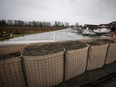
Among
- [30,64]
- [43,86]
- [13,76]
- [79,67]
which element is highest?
[30,64]

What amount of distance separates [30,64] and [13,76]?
1.40 feet

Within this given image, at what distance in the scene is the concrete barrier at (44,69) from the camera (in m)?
2.00

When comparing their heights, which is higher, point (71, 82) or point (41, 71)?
→ point (41, 71)

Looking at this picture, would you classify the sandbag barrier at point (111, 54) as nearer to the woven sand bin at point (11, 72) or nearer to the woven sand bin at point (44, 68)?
the woven sand bin at point (44, 68)

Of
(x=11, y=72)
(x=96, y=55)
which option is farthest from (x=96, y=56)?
(x=11, y=72)

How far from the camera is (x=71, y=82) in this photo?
2.58 meters

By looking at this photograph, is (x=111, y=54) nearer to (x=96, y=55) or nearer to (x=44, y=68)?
(x=96, y=55)

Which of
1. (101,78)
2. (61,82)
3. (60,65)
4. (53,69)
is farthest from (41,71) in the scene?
(101,78)

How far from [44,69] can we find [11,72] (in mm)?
694

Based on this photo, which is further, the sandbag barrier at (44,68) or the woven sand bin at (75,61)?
the woven sand bin at (75,61)

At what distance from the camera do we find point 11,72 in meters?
1.90

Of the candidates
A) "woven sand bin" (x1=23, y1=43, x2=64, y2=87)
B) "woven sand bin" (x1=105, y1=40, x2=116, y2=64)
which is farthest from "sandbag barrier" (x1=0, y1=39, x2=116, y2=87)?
"woven sand bin" (x1=105, y1=40, x2=116, y2=64)

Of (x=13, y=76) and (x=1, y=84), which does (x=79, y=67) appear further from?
(x=1, y=84)

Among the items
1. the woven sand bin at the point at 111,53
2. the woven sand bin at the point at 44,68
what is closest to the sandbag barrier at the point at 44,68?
the woven sand bin at the point at 44,68
